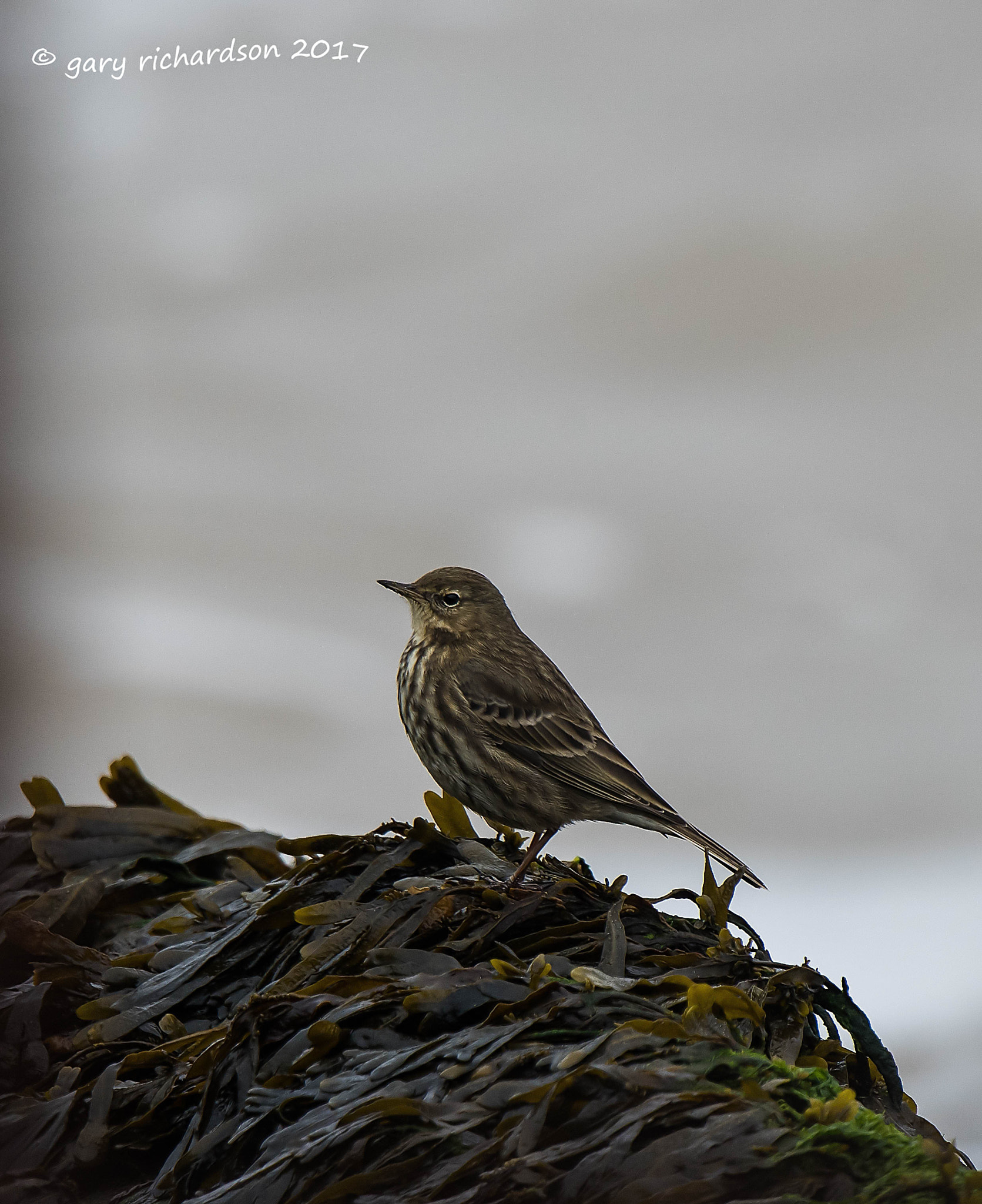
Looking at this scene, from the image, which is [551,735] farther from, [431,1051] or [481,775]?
[431,1051]

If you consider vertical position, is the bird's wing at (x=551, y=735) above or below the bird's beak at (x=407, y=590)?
below

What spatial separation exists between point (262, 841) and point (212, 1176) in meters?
1.88

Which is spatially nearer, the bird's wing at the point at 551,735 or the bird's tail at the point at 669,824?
the bird's tail at the point at 669,824

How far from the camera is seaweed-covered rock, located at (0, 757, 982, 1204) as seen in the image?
212 cm

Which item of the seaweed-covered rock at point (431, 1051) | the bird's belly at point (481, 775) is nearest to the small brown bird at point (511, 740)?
the bird's belly at point (481, 775)

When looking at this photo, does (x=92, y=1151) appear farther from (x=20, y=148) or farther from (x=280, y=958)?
(x=20, y=148)

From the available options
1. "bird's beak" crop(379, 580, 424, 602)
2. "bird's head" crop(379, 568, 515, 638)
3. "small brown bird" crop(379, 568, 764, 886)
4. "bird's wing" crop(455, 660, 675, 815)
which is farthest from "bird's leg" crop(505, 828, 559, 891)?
"bird's beak" crop(379, 580, 424, 602)

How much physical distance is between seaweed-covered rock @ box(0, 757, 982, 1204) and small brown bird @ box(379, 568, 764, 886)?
54 centimetres

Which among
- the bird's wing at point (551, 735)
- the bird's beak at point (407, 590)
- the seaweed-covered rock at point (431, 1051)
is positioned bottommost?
the seaweed-covered rock at point (431, 1051)

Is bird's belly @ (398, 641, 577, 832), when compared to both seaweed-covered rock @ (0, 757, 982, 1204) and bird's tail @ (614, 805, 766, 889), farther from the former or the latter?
seaweed-covered rock @ (0, 757, 982, 1204)

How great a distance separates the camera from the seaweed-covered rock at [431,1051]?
2.12m

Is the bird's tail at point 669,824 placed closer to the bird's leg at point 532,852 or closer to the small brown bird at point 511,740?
the small brown bird at point 511,740

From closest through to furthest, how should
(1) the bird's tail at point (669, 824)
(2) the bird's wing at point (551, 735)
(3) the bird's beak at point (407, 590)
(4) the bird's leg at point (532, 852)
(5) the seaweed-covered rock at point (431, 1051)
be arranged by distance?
(5) the seaweed-covered rock at point (431, 1051) → (4) the bird's leg at point (532, 852) → (1) the bird's tail at point (669, 824) → (2) the bird's wing at point (551, 735) → (3) the bird's beak at point (407, 590)

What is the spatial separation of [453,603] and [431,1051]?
2486 millimetres
